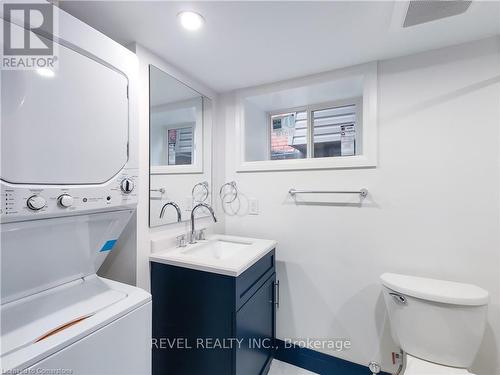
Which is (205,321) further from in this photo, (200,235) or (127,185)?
(127,185)

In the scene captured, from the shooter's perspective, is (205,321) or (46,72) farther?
(205,321)

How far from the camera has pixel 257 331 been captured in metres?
1.52

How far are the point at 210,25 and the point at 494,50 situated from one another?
5.30ft

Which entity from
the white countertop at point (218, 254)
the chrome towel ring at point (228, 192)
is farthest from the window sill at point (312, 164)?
the white countertop at point (218, 254)

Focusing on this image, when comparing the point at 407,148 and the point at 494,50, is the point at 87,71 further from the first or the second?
the point at 494,50

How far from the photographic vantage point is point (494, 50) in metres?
1.32

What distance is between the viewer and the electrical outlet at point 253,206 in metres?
1.97

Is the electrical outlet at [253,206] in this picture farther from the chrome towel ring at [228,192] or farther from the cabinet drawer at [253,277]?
the cabinet drawer at [253,277]

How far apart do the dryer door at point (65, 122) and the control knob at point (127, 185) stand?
6 cm

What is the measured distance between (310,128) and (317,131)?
0.22ft

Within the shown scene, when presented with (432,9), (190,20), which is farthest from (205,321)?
(432,9)

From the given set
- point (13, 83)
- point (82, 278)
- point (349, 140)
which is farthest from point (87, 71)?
point (349, 140)

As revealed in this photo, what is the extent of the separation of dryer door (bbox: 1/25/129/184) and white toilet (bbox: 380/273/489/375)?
1649 millimetres

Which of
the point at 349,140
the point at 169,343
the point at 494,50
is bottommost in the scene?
the point at 169,343
